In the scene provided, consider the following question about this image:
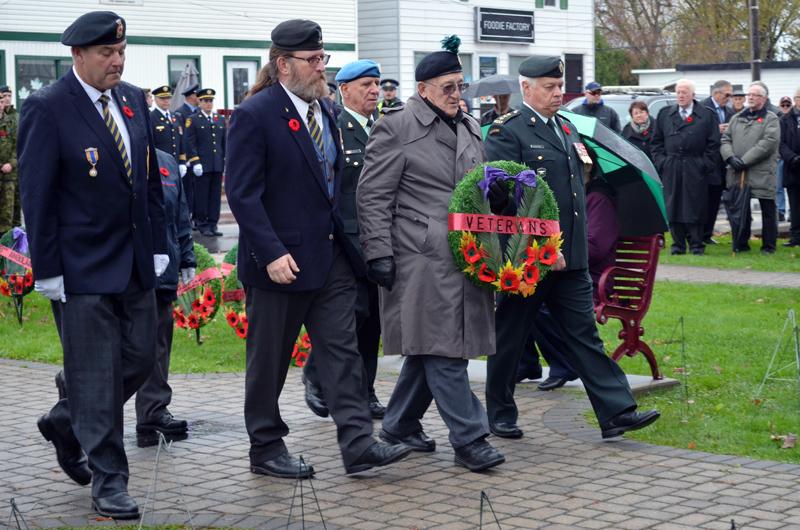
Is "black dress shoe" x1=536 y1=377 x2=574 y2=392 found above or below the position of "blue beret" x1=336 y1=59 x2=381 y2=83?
below

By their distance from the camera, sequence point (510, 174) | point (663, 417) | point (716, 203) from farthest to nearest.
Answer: point (716, 203), point (663, 417), point (510, 174)

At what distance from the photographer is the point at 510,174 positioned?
5.66 meters

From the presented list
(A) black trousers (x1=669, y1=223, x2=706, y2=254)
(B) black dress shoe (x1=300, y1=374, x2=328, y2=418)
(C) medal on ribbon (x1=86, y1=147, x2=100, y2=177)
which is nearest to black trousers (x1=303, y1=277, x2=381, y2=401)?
(B) black dress shoe (x1=300, y1=374, x2=328, y2=418)

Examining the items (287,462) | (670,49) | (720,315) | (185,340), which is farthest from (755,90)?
(670,49)

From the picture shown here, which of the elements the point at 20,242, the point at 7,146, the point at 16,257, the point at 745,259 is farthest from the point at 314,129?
the point at 7,146

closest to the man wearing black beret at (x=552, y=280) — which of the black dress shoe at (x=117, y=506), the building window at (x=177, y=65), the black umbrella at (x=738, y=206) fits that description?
the black dress shoe at (x=117, y=506)

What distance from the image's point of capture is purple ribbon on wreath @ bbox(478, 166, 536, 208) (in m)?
5.52

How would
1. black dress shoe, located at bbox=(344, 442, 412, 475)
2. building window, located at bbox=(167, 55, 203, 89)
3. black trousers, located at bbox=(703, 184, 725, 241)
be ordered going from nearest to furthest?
black dress shoe, located at bbox=(344, 442, 412, 475) → black trousers, located at bbox=(703, 184, 725, 241) → building window, located at bbox=(167, 55, 203, 89)

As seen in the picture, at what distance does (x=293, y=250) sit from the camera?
211 inches

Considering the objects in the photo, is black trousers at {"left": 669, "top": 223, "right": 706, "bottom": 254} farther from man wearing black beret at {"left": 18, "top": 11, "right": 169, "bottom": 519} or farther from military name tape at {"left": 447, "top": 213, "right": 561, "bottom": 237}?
man wearing black beret at {"left": 18, "top": 11, "right": 169, "bottom": 519}

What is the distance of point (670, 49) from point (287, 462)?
4843 cm

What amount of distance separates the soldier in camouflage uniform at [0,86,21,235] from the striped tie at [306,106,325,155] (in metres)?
10.4

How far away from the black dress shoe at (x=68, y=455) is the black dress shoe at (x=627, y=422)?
8.93 feet

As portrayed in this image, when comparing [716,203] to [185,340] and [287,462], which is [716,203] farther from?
[287,462]
